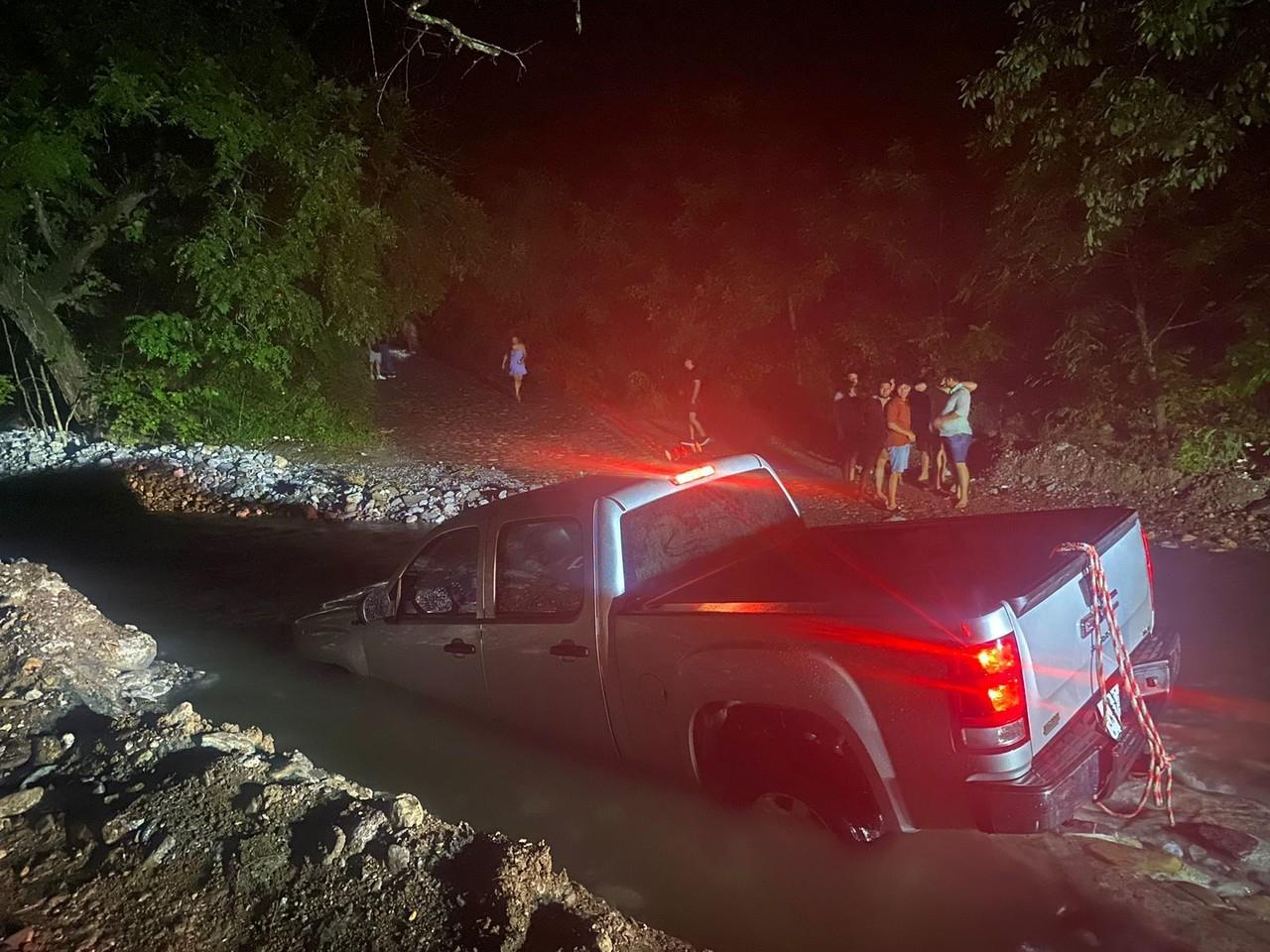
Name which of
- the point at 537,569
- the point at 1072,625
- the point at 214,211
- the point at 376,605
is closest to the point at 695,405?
the point at 214,211

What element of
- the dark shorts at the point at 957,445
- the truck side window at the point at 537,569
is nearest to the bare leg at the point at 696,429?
the dark shorts at the point at 957,445

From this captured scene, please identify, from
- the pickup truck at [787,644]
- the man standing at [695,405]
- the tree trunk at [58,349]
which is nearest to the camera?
the pickup truck at [787,644]

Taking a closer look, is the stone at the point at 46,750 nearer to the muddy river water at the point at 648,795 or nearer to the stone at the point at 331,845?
the muddy river water at the point at 648,795

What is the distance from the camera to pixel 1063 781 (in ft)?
10.7

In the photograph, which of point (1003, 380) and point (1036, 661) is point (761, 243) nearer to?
point (1003, 380)

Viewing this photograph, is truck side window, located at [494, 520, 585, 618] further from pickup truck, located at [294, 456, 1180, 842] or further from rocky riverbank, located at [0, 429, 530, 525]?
rocky riverbank, located at [0, 429, 530, 525]

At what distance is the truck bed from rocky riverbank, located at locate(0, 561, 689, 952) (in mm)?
1328

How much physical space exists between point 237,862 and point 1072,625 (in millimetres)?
3404

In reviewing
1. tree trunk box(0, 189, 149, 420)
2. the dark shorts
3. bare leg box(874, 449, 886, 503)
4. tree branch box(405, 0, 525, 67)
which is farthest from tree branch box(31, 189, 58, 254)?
the dark shorts

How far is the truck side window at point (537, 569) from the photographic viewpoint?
4.74 m

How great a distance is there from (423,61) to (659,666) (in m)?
20.8

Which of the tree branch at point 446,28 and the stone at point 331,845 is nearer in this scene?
the stone at point 331,845

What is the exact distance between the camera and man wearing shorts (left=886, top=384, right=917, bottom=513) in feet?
35.0

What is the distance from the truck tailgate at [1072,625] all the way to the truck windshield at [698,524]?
5.32ft
